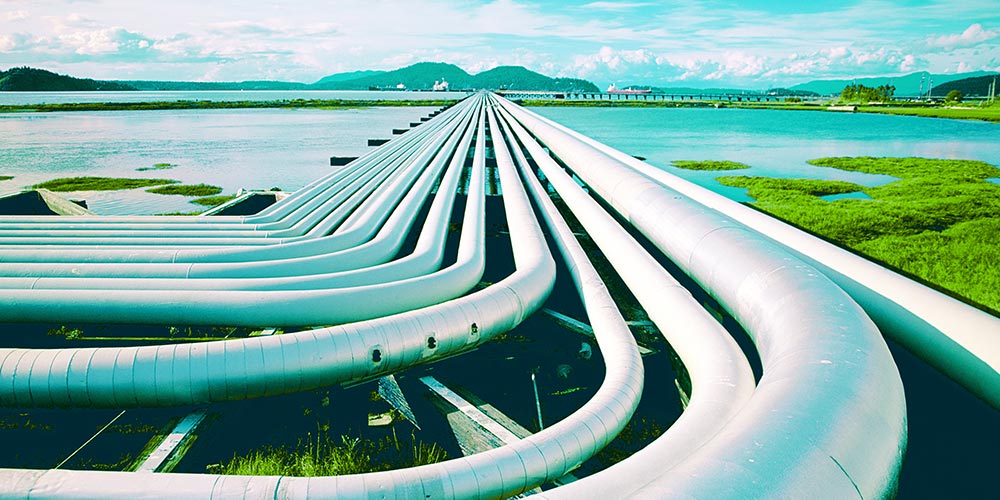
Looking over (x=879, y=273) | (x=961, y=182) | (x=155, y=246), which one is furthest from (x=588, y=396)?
(x=961, y=182)

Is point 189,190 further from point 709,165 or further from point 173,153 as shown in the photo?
point 709,165

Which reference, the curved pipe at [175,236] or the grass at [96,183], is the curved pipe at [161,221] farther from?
the grass at [96,183]

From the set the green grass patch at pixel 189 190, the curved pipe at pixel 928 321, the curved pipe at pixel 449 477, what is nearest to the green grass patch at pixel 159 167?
the green grass patch at pixel 189 190

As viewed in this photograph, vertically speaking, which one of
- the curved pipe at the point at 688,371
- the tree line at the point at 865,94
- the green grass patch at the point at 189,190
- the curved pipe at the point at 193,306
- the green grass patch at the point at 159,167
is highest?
the tree line at the point at 865,94

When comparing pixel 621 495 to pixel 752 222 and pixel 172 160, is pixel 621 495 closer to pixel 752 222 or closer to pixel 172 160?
pixel 752 222

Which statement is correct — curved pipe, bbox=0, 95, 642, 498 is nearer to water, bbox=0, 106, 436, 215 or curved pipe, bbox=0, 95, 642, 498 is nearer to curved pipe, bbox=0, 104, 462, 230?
curved pipe, bbox=0, 104, 462, 230


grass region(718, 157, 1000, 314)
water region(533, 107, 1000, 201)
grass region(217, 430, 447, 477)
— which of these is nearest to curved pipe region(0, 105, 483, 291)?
grass region(217, 430, 447, 477)
